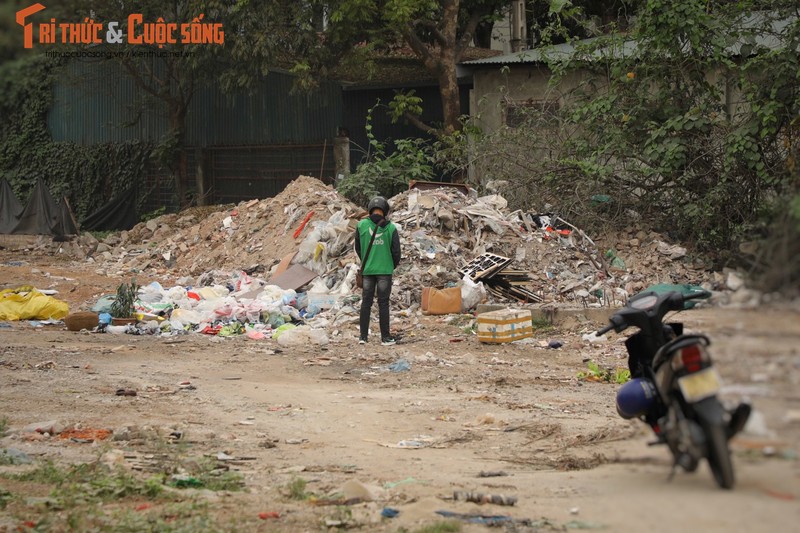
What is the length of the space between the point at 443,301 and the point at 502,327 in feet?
7.11

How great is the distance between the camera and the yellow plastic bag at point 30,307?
14719 mm

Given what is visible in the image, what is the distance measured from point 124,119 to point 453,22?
11.1 metres

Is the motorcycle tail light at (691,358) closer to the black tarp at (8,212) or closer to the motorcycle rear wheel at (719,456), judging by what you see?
the motorcycle rear wheel at (719,456)

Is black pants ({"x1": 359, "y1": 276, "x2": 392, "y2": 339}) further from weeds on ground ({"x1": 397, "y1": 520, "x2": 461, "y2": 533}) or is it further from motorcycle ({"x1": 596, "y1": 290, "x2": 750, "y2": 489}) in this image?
weeds on ground ({"x1": 397, "y1": 520, "x2": 461, "y2": 533})

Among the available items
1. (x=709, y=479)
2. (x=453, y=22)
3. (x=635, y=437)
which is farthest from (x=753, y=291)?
(x=453, y=22)

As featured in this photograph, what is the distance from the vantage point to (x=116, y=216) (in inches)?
1121

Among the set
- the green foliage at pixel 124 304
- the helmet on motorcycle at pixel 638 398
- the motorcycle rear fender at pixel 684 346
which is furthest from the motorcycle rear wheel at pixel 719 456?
the green foliage at pixel 124 304

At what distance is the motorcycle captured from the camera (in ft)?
9.21

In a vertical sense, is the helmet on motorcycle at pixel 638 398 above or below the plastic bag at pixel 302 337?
above

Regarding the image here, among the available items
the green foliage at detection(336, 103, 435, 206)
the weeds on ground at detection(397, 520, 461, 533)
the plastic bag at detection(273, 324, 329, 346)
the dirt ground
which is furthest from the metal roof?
the weeds on ground at detection(397, 520, 461, 533)

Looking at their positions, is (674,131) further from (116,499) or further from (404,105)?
(116,499)

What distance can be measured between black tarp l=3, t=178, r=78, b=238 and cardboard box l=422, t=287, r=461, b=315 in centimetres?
1417

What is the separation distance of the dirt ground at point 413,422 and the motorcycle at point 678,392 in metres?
0.06

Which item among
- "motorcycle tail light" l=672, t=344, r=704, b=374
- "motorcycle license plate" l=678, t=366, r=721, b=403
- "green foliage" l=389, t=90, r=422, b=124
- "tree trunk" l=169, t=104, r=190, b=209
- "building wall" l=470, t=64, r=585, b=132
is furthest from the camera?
"tree trunk" l=169, t=104, r=190, b=209
